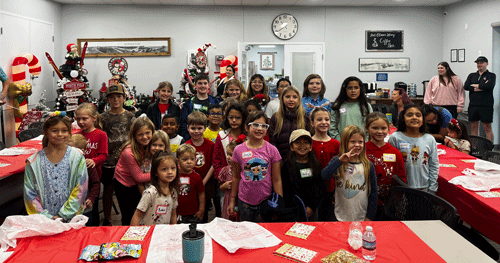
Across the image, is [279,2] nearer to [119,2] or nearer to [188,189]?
[119,2]

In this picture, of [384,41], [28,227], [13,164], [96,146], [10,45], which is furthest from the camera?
[384,41]

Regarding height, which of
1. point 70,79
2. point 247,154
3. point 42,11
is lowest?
point 247,154

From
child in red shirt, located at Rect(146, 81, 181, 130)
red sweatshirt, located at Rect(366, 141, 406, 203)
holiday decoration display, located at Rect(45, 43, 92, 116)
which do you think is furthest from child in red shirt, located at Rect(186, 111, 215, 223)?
holiday decoration display, located at Rect(45, 43, 92, 116)

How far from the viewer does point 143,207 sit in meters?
2.25

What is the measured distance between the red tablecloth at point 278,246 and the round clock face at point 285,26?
Result: 23.9 ft

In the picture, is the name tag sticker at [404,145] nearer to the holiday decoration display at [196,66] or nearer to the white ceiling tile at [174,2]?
the holiday decoration display at [196,66]

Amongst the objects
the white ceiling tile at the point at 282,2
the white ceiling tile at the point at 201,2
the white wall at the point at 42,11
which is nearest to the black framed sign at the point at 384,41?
the white ceiling tile at the point at 282,2

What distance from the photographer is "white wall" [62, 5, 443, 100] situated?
27.8 feet

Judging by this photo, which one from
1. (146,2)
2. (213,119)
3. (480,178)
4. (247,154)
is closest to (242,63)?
(146,2)

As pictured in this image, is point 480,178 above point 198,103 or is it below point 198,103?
below

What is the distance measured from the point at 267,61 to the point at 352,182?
9.88 m

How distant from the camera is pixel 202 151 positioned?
3174 millimetres

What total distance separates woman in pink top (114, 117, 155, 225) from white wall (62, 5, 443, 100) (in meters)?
6.08

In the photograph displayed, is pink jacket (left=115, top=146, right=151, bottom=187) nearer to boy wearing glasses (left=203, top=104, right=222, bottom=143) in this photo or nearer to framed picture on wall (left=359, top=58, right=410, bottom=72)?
boy wearing glasses (left=203, top=104, right=222, bottom=143)
